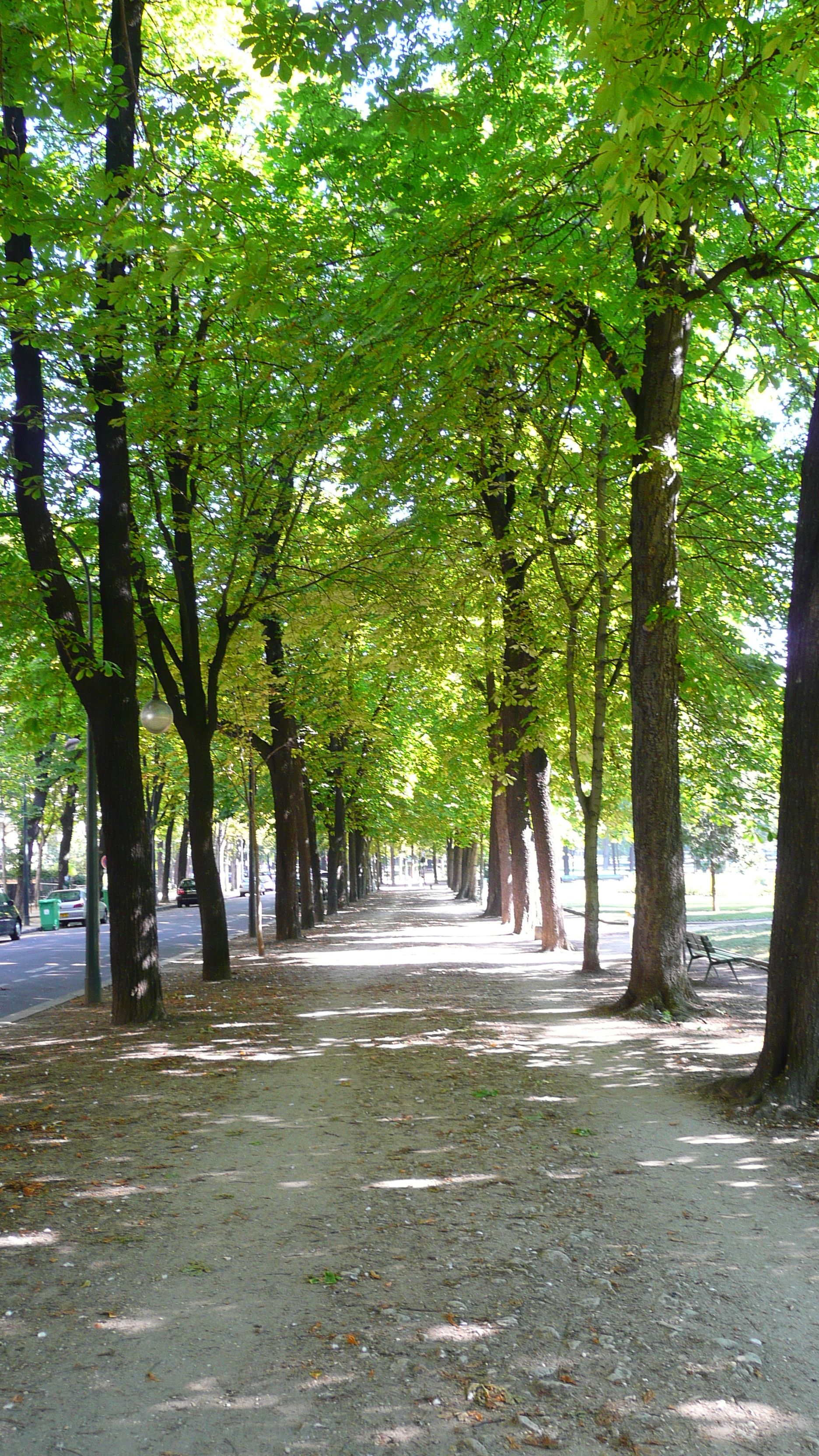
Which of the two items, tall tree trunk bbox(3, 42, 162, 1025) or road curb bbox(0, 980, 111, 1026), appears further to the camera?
road curb bbox(0, 980, 111, 1026)

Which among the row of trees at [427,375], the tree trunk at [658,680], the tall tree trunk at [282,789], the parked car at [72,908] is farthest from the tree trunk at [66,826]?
the tree trunk at [658,680]

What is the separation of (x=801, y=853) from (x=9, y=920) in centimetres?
2972

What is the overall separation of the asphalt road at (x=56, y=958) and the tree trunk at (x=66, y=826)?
5.18 metres

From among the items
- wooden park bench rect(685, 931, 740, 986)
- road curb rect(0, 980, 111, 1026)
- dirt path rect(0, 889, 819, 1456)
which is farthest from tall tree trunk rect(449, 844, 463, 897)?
Answer: dirt path rect(0, 889, 819, 1456)

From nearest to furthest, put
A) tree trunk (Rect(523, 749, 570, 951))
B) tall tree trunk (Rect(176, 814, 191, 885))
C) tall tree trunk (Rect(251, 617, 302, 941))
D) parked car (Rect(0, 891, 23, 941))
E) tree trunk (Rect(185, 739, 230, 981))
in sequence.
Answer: tree trunk (Rect(185, 739, 230, 981)) < tree trunk (Rect(523, 749, 570, 951)) < tall tree trunk (Rect(251, 617, 302, 941)) < parked car (Rect(0, 891, 23, 941)) < tall tree trunk (Rect(176, 814, 191, 885))

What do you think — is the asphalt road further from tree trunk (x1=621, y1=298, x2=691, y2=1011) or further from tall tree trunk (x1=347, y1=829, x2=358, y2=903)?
tree trunk (x1=621, y1=298, x2=691, y2=1011)

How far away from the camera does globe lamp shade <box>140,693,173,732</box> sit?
12.7m

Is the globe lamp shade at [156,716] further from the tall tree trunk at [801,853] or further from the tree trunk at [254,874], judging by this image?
the tall tree trunk at [801,853]

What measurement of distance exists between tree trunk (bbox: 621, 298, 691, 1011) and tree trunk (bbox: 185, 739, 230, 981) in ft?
22.3

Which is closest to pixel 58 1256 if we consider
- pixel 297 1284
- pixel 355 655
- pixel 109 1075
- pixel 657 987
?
pixel 297 1284

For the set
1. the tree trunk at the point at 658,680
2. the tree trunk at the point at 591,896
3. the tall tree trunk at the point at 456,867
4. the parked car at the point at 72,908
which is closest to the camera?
the tree trunk at the point at 658,680

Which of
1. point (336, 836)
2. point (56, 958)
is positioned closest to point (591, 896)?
point (56, 958)

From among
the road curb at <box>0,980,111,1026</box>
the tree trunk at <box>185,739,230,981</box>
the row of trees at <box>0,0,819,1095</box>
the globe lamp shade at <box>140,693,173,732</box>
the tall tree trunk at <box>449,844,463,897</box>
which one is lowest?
the tall tree trunk at <box>449,844,463,897</box>

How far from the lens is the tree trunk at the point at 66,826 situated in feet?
135
